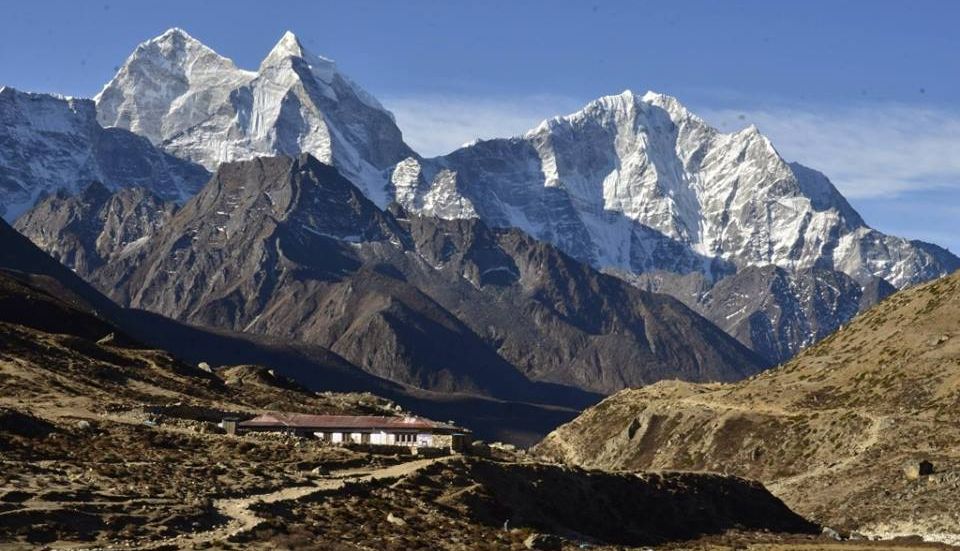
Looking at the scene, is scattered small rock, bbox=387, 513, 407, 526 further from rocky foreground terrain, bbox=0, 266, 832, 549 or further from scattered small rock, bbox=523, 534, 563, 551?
scattered small rock, bbox=523, 534, 563, 551

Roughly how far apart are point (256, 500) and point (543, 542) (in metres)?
16.5

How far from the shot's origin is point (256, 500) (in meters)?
85.2

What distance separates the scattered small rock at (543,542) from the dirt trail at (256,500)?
34.8ft

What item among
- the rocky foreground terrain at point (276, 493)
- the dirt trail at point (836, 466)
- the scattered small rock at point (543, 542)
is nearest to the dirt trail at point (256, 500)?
the rocky foreground terrain at point (276, 493)

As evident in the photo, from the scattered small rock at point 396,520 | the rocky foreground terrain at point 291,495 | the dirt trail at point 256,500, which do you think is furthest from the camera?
the scattered small rock at point 396,520

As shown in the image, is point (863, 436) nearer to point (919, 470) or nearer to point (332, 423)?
point (919, 470)

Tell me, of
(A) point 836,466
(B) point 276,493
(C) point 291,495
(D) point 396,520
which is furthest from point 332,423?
(A) point 836,466

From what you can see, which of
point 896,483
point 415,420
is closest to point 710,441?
point 896,483

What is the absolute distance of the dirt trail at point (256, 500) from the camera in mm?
75250

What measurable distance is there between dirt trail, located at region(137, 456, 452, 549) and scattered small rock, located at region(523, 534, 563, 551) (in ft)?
34.8

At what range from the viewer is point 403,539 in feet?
270

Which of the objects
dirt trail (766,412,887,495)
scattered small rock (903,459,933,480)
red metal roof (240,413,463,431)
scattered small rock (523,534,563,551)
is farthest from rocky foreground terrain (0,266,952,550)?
dirt trail (766,412,887,495)

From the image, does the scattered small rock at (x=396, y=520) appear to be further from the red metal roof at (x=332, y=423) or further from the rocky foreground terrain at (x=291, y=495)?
the red metal roof at (x=332, y=423)

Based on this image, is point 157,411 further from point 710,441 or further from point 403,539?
point 710,441
